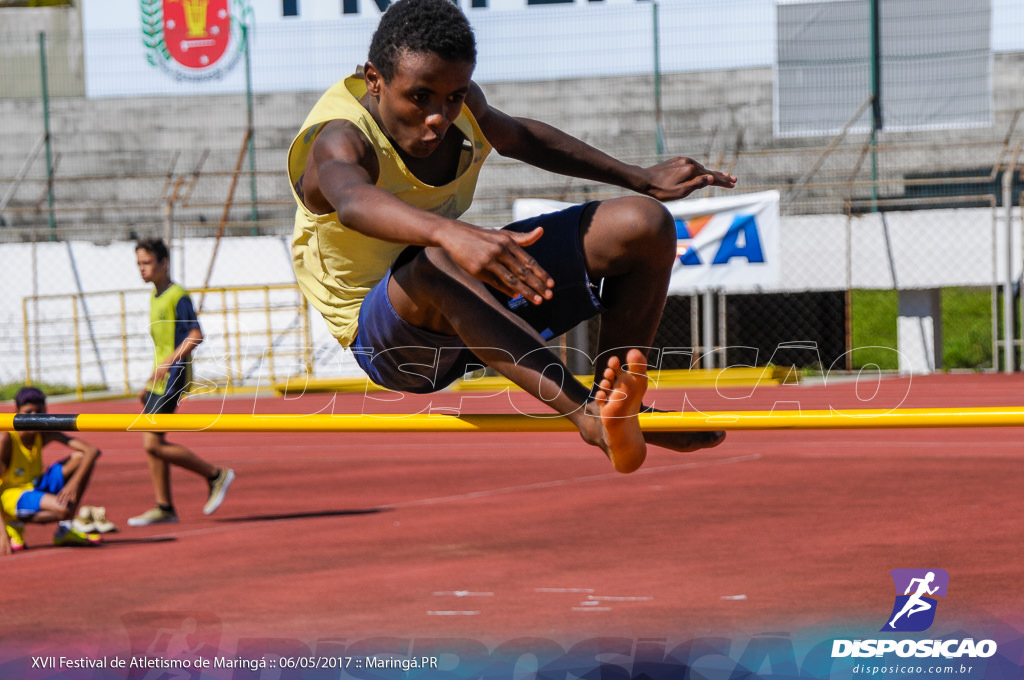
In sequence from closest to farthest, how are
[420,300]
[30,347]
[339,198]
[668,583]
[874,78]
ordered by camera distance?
[339,198]
[420,300]
[668,583]
[30,347]
[874,78]

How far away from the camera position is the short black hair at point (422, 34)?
2859 mm

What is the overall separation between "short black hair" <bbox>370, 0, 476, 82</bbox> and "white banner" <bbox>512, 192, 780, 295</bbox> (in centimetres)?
1051

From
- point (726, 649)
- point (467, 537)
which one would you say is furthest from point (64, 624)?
point (726, 649)

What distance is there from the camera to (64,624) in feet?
16.9

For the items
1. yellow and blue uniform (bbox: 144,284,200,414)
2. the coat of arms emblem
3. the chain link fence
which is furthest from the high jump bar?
the coat of arms emblem

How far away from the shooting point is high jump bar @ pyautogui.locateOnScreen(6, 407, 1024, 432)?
2.91m

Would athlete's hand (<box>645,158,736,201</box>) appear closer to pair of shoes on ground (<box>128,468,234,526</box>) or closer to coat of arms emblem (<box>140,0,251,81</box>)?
pair of shoes on ground (<box>128,468,234,526</box>)

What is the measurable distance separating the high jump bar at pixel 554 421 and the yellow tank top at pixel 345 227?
314mm

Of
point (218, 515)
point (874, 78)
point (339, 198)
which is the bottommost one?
point (218, 515)

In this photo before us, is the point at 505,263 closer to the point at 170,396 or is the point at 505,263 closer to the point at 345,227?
the point at 345,227

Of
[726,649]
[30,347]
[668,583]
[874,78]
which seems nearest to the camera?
[726,649]

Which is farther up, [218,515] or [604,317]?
[604,317]

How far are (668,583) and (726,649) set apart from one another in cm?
102

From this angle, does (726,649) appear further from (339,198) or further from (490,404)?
(490,404)
